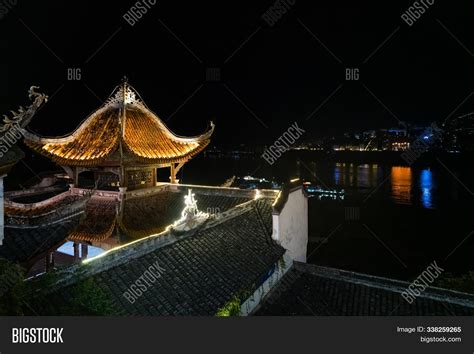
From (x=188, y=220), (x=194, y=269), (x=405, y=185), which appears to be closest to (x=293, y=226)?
(x=188, y=220)

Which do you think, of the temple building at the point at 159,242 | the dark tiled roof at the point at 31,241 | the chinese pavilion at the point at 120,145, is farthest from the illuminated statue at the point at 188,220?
the chinese pavilion at the point at 120,145

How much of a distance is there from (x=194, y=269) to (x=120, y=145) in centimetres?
711

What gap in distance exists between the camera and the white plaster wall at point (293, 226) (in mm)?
11688

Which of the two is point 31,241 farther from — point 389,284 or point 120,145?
point 389,284

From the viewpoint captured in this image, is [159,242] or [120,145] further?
[120,145]

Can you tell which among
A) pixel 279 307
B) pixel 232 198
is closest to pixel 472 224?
pixel 232 198

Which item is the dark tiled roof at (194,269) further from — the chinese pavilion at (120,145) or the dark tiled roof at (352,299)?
the chinese pavilion at (120,145)

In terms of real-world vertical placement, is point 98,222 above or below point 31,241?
below

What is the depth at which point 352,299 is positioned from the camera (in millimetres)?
9844

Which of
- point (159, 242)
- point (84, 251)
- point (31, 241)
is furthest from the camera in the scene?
point (84, 251)

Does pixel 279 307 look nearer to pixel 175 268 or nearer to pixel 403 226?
pixel 175 268

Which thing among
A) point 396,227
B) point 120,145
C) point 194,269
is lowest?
point 396,227

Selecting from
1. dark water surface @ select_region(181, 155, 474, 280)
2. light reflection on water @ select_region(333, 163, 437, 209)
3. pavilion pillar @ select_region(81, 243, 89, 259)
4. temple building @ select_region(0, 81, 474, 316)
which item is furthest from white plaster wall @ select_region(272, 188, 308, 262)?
light reflection on water @ select_region(333, 163, 437, 209)

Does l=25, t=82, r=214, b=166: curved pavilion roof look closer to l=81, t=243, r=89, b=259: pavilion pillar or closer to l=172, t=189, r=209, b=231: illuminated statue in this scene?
l=81, t=243, r=89, b=259: pavilion pillar
